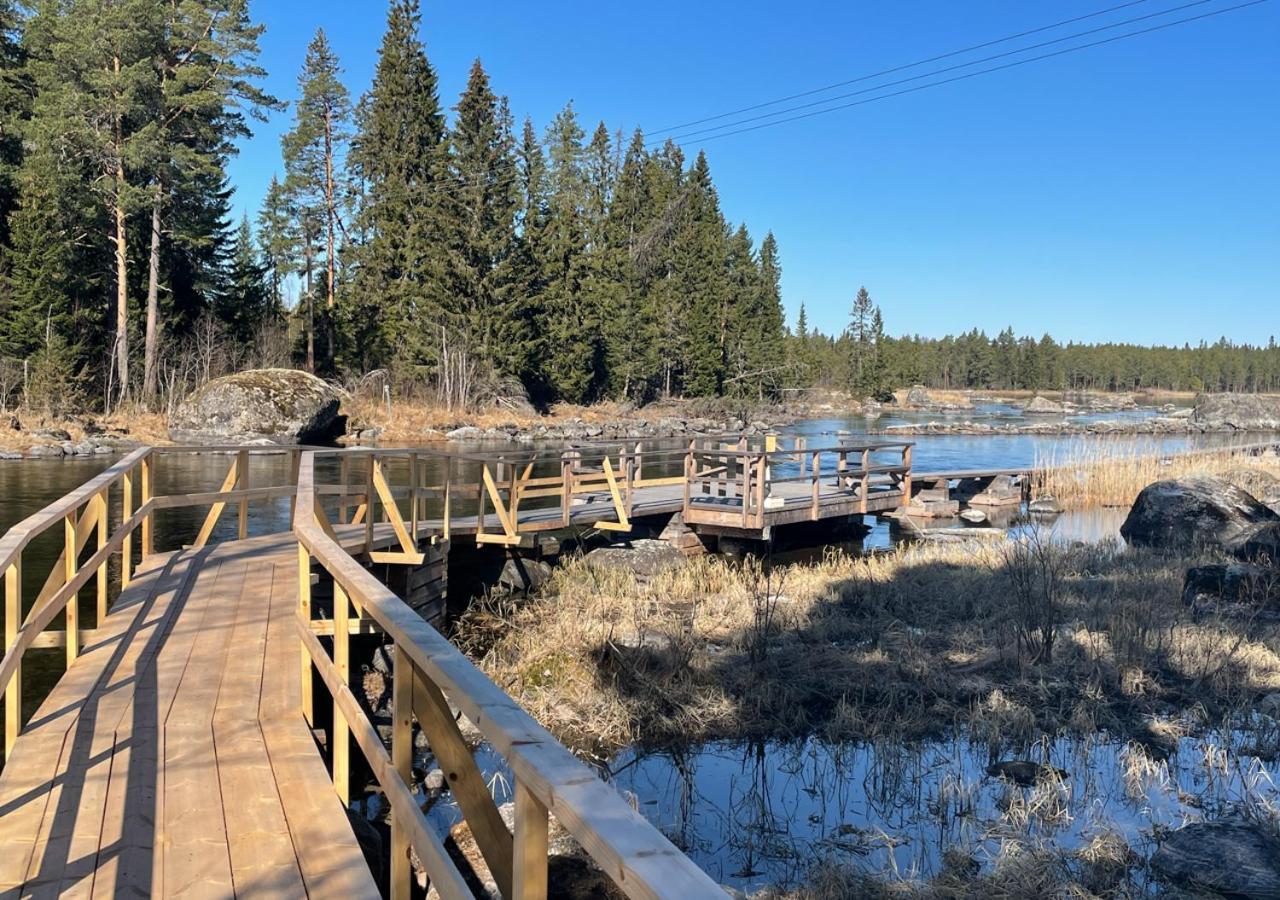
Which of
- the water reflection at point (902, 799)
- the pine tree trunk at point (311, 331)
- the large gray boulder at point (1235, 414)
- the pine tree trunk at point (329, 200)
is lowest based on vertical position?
the water reflection at point (902, 799)

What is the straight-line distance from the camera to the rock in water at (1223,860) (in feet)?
14.8

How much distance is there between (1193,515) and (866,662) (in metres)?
8.96

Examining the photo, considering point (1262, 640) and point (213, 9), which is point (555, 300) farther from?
point (1262, 640)

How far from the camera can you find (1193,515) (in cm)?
1449

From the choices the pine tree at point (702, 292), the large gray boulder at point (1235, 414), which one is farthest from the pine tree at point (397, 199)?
the large gray boulder at point (1235, 414)

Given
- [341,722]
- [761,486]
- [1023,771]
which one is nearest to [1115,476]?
[761,486]

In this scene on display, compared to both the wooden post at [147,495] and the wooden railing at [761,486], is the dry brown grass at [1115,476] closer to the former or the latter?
the wooden railing at [761,486]

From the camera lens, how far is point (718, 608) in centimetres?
1048

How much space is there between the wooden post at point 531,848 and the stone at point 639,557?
11.2 m

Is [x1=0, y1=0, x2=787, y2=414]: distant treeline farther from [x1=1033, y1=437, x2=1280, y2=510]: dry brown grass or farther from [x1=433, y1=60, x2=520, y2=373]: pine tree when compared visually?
[x1=1033, y1=437, x2=1280, y2=510]: dry brown grass

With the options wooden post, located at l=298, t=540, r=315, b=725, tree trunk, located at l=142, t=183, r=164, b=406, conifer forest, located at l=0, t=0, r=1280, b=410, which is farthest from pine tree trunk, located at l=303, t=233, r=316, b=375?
wooden post, located at l=298, t=540, r=315, b=725

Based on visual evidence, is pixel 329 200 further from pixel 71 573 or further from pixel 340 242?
pixel 71 573

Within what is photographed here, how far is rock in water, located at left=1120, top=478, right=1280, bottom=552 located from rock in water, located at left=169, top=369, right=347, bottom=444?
23.0 metres

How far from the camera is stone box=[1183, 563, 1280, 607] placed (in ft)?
31.0
